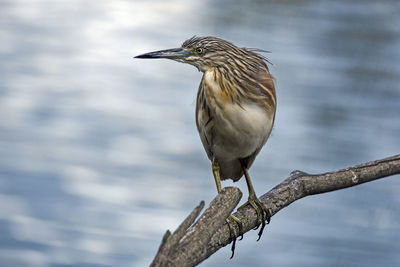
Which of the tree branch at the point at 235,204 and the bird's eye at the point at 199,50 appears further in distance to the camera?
the bird's eye at the point at 199,50

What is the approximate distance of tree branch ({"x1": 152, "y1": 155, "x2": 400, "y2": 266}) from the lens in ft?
5.15

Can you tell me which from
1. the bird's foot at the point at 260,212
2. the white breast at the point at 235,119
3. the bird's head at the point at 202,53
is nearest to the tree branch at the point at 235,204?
the bird's foot at the point at 260,212

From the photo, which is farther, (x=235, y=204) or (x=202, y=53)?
(x=202, y=53)

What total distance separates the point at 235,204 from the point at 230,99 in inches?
22.0

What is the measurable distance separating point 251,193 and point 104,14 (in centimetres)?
482

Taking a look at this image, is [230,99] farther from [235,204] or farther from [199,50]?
[235,204]

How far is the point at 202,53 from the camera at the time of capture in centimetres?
223

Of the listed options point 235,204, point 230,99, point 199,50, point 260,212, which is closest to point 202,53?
point 199,50

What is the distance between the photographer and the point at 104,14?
6883mm

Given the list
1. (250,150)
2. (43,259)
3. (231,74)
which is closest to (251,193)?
(250,150)

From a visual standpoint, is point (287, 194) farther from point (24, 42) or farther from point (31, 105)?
point (24, 42)

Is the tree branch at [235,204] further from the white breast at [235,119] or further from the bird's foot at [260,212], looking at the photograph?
the white breast at [235,119]

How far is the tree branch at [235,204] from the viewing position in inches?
61.8

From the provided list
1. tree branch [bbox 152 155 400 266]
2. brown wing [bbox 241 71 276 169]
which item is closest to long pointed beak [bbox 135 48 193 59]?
brown wing [bbox 241 71 276 169]
